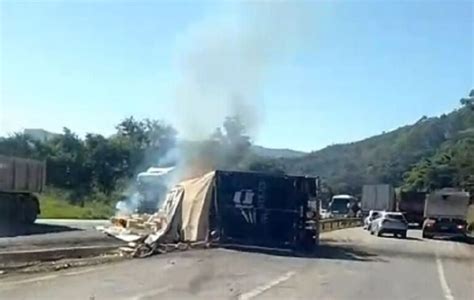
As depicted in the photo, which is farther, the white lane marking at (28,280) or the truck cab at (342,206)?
the truck cab at (342,206)

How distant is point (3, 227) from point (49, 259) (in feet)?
69.4

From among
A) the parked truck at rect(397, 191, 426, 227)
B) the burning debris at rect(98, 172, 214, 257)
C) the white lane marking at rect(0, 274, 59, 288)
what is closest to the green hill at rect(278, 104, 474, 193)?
the parked truck at rect(397, 191, 426, 227)

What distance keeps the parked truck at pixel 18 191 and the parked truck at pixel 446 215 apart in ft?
69.9

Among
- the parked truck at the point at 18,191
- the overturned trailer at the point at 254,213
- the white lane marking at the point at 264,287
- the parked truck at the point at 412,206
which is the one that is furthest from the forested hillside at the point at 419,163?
the white lane marking at the point at 264,287

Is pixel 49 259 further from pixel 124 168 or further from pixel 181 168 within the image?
pixel 124 168

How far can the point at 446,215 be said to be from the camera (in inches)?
2292

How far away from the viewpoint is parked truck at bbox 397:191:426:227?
74375 mm

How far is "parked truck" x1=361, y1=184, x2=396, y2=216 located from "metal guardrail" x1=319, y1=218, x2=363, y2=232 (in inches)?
101

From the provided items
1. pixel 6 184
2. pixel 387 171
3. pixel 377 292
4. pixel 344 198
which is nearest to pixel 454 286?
pixel 377 292

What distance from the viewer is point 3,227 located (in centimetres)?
4381

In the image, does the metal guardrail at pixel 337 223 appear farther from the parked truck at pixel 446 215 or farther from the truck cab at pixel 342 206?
the truck cab at pixel 342 206

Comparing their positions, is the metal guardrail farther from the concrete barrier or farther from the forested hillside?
the concrete barrier

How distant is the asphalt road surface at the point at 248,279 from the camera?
16688 millimetres

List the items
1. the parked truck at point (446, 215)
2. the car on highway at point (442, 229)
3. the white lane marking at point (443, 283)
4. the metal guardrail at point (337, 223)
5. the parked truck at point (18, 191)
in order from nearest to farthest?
the white lane marking at point (443, 283) → the parked truck at point (18, 191) → the car on highway at point (442, 229) → the parked truck at point (446, 215) → the metal guardrail at point (337, 223)
